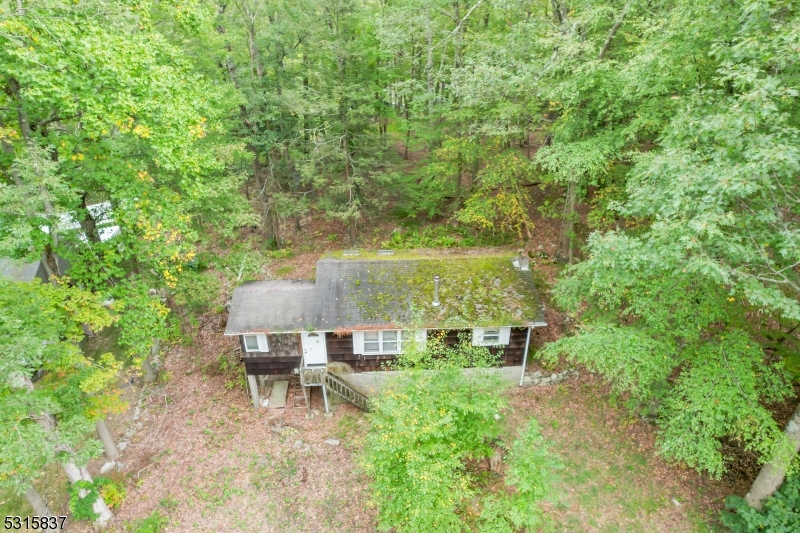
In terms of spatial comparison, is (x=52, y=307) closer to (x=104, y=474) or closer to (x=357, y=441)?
(x=104, y=474)

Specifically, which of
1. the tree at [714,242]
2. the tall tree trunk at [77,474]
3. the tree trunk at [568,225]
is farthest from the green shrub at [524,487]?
the tree trunk at [568,225]

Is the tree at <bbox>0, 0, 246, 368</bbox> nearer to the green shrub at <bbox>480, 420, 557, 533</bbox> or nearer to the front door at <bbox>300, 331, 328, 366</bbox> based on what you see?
the front door at <bbox>300, 331, 328, 366</bbox>

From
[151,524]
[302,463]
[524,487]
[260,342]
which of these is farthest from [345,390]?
[524,487]

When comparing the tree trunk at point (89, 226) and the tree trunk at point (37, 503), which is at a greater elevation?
the tree trunk at point (89, 226)

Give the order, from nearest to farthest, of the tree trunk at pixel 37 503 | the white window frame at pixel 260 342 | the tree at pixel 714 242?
the tree at pixel 714 242, the tree trunk at pixel 37 503, the white window frame at pixel 260 342

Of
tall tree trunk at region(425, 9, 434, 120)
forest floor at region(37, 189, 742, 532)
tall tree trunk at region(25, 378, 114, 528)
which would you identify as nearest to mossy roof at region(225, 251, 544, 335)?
forest floor at region(37, 189, 742, 532)

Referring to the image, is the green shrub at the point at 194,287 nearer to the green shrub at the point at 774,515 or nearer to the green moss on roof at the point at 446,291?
the green moss on roof at the point at 446,291

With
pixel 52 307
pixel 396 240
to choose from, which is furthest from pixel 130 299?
pixel 396 240
